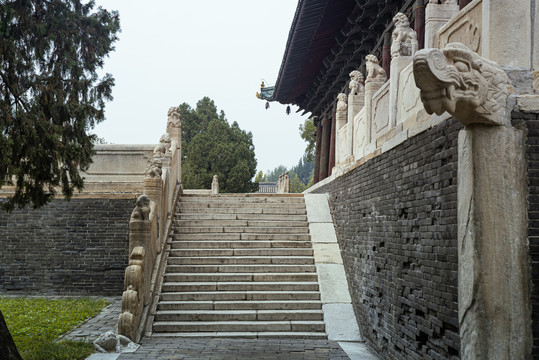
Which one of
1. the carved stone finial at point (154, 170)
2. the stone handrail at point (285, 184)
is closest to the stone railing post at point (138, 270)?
the carved stone finial at point (154, 170)

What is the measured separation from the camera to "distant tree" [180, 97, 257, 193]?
2847 cm

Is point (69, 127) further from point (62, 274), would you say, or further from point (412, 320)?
point (62, 274)

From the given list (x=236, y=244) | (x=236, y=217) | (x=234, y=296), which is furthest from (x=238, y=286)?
(x=236, y=217)

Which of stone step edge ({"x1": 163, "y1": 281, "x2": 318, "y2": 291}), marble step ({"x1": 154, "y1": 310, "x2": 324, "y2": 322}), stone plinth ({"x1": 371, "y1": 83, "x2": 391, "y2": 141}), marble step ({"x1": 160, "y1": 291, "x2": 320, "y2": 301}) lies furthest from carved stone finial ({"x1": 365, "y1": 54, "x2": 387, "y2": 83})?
marble step ({"x1": 154, "y1": 310, "x2": 324, "y2": 322})

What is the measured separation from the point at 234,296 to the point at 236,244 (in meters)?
1.42

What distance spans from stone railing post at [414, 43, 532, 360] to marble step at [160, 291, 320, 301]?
4378 mm

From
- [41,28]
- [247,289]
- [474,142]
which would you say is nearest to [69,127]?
[41,28]

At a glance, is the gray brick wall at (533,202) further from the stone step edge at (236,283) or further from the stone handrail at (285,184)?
the stone handrail at (285,184)

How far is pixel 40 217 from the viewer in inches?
446

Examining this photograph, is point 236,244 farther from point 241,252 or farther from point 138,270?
point 138,270

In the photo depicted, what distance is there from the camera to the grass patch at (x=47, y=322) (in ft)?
19.5

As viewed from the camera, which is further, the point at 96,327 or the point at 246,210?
the point at 246,210

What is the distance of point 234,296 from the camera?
799 centimetres

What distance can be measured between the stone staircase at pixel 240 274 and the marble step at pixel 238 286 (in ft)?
0.05
